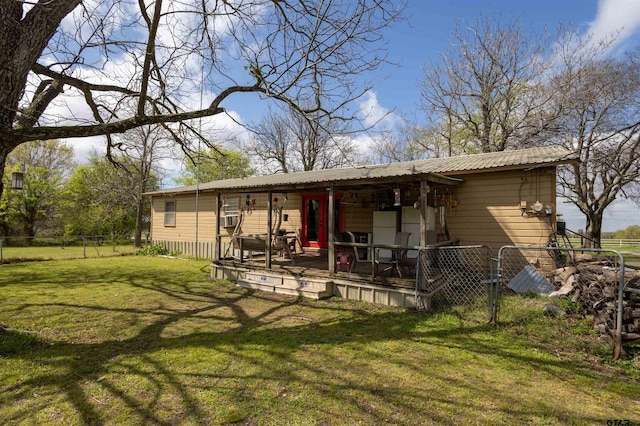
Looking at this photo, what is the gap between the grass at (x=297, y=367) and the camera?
2777 mm

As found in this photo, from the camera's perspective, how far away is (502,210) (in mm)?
7945

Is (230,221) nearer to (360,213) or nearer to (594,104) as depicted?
(360,213)

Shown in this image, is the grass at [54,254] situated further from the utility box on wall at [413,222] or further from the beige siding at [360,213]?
the utility box on wall at [413,222]

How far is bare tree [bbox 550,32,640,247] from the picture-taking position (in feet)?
46.4

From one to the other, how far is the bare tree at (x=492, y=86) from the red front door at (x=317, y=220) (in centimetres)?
1115

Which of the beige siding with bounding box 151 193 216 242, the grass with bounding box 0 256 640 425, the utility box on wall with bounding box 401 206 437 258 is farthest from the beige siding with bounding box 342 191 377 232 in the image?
the beige siding with bounding box 151 193 216 242

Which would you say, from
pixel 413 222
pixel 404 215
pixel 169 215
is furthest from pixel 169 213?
pixel 413 222

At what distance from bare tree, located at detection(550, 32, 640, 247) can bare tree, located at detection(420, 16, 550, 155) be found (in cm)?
92

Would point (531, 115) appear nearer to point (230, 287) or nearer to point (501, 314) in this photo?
point (501, 314)

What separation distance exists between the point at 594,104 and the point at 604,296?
1470cm

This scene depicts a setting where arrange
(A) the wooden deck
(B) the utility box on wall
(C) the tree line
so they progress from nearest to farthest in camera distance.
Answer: (A) the wooden deck, (B) the utility box on wall, (C) the tree line

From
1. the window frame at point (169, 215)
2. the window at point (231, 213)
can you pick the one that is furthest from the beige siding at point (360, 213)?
the window frame at point (169, 215)

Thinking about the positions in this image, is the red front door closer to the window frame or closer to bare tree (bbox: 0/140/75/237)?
the window frame

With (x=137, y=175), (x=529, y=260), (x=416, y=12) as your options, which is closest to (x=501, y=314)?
(x=529, y=260)
